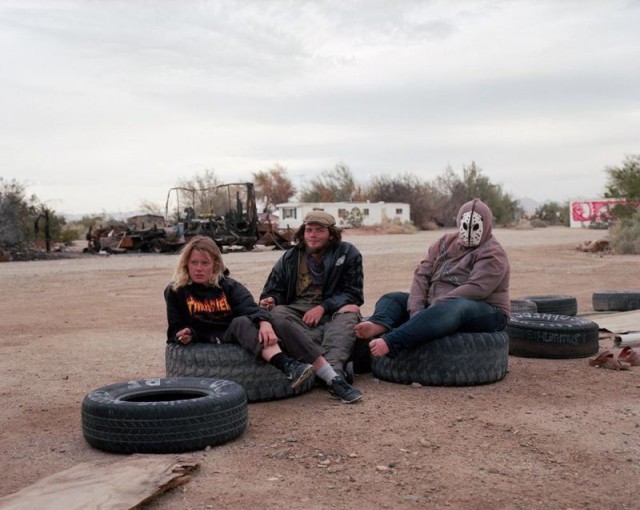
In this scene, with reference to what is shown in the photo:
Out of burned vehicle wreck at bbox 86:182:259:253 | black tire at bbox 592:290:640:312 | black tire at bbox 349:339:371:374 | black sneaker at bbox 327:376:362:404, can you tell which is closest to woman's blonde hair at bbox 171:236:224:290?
black sneaker at bbox 327:376:362:404

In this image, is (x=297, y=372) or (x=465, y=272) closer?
(x=297, y=372)

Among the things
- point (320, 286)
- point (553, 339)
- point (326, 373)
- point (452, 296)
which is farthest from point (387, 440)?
point (553, 339)

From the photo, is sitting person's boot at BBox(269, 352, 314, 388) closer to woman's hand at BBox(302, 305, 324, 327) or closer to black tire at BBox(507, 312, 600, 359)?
woman's hand at BBox(302, 305, 324, 327)

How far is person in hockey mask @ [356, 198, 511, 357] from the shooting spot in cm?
542

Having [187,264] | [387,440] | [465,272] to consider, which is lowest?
[387,440]

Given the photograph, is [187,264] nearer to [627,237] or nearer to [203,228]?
[627,237]

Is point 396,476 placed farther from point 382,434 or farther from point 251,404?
point 251,404

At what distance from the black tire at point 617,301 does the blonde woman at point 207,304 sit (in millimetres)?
5372

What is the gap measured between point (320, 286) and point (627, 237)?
18.4 metres

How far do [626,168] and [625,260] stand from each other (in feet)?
31.6

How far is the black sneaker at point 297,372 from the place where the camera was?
4.97 m

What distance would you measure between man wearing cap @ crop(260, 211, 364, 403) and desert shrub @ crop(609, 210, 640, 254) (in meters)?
17.7

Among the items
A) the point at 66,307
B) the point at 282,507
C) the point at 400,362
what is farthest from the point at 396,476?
the point at 66,307

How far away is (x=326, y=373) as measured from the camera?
5242 mm
